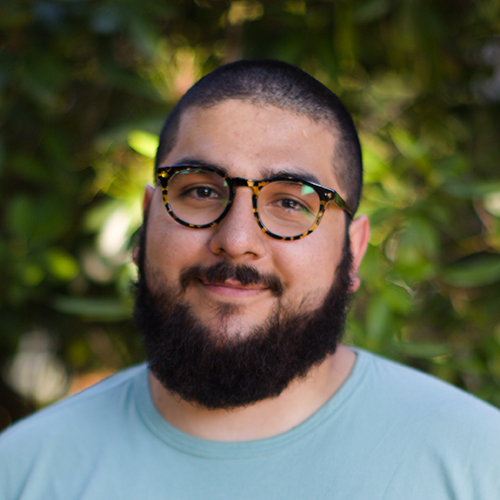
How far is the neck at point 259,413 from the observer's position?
3.22 ft

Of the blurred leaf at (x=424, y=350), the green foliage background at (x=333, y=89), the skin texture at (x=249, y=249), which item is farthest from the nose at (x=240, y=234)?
the blurred leaf at (x=424, y=350)

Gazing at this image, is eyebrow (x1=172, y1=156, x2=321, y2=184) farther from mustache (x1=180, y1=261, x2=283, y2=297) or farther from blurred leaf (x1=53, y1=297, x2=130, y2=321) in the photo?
blurred leaf (x1=53, y1=297, x2=130, y2=321)

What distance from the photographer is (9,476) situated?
1.02 meters

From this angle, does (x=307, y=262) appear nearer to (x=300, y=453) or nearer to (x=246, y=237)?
(x=246, y=237)

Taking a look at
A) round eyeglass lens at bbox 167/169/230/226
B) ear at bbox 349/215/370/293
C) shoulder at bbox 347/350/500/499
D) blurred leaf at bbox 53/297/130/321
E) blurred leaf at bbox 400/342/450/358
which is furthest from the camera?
blurred leaf at bbox 53/297/130/321

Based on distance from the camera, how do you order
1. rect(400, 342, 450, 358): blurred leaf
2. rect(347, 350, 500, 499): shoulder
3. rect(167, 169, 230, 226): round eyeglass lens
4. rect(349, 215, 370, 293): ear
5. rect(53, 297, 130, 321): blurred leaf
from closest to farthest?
rect(347, 350, 500, 499): shoulder
rect(167, 169, 230, 226): round eyeglass lens
rect(349, 215, 370, 293): ear
rect(400, 342, 450, 358): blurred leaf
rect(53, 297, 130, 321): blurred leaf

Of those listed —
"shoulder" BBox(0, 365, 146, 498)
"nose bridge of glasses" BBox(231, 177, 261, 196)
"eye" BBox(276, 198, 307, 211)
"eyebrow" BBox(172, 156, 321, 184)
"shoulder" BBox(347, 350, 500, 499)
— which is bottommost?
"shoulder" BBox(0, 365, 146, 498)

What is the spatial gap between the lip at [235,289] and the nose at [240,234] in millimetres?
54

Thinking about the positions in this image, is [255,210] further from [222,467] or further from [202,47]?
[202,47]

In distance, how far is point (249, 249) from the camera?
3.01 feet

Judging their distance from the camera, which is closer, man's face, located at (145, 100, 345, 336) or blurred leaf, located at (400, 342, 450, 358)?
man's face, located at (145, 100, 345, 336)

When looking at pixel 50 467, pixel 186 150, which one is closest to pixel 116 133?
pixel 186 150

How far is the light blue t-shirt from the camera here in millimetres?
884

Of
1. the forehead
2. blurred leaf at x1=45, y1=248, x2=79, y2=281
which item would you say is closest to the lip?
the forehead
